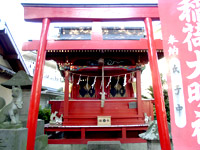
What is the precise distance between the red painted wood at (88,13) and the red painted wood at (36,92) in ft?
1.07

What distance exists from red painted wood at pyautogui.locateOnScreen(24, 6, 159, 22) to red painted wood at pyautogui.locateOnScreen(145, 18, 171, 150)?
1.20ft

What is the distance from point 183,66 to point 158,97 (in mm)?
2927

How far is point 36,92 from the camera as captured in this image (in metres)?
5.09

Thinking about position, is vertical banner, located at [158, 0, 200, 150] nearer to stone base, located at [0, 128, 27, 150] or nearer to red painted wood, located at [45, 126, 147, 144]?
stone base, located at [0, 128, 27, 150]

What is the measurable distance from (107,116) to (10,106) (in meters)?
4.78

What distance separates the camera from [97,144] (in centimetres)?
611

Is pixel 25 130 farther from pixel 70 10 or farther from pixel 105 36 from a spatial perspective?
pixel 105 36

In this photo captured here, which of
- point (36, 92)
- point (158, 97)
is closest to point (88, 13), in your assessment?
point (36, 92)

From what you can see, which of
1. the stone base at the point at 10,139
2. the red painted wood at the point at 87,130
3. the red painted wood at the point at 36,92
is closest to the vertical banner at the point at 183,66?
the stone base at the point at 10,139

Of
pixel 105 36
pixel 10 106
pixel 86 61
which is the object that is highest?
pixel 105 36

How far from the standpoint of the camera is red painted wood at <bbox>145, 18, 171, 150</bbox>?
4.36m

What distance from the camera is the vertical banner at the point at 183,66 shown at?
1.98m

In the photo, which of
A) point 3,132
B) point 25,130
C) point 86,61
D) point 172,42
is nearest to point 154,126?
point 172,42

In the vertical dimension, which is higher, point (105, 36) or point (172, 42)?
point (105, 36)
